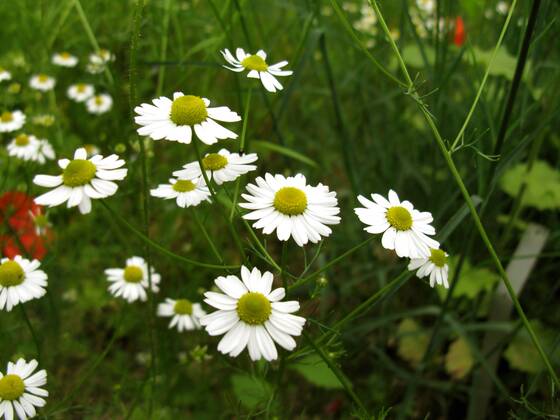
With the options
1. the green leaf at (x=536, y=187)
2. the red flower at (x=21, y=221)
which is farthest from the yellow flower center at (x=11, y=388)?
the green leaf at (x=536, y=187)

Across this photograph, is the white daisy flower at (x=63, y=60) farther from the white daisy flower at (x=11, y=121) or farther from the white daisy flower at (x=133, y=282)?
the white daisy flower at (x=133, y=282)

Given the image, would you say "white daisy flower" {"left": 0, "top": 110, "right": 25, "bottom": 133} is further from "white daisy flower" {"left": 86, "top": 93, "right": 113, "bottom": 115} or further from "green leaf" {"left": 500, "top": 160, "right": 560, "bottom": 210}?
"green leaf" {"left": 500, "top": 160, "right": 560, "bottom": 210}

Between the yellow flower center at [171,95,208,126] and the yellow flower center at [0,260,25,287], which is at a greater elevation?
the yellow flower center at [171,95,208,126]

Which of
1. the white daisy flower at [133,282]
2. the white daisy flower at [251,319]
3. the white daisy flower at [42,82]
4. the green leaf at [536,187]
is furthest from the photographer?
the white daisy flower at [42,82]

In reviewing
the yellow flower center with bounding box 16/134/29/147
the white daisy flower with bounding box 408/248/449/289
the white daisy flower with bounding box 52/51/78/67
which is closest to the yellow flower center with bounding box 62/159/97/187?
the white daisy flower with bounding box 408/248/449/289

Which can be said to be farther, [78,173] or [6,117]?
[6,117]

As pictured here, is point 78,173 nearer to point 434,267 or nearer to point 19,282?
point 19,282

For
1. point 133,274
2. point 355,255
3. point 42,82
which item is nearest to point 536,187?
point 355,255
